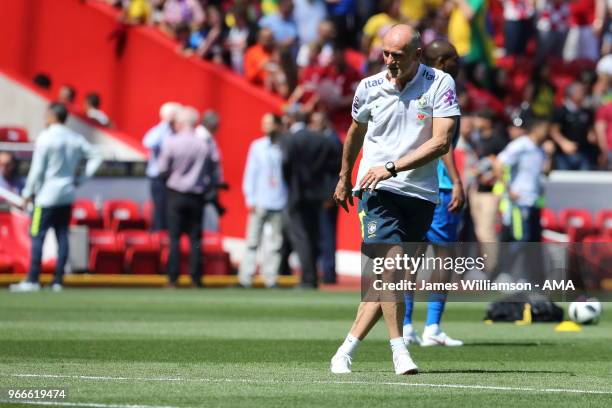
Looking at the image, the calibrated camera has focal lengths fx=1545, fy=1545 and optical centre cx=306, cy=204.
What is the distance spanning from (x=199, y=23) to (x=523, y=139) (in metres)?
10.0

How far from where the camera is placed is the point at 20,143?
24172 mm

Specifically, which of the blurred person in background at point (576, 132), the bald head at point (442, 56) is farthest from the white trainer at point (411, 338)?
the blurred person in background at point (576, 132)

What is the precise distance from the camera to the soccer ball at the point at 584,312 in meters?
14.8

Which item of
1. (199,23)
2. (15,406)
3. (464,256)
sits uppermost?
(199,23)

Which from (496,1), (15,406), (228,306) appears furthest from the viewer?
(496,1)

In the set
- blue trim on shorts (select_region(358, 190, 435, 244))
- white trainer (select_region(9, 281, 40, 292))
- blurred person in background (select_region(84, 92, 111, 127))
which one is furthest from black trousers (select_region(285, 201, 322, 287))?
blue trim on shorts (select_region(358, 190, 435, 244))

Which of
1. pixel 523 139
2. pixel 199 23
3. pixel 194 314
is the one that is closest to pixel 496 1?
pixel 199 23

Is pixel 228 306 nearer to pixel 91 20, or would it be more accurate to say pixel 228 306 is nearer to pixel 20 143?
pixel 20 143

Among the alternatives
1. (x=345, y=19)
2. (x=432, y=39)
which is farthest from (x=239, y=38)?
(x=432, y=39)

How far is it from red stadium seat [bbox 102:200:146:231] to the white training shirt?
1387 centimetres

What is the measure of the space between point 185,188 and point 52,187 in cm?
242

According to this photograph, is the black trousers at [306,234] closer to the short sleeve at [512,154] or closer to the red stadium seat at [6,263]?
the red stadium seat at [6,263]

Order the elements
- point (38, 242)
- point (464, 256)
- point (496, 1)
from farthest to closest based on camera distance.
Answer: point (496, 1) < point (38, 242) < point (464, 256)

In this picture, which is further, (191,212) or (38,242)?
(191,212)
